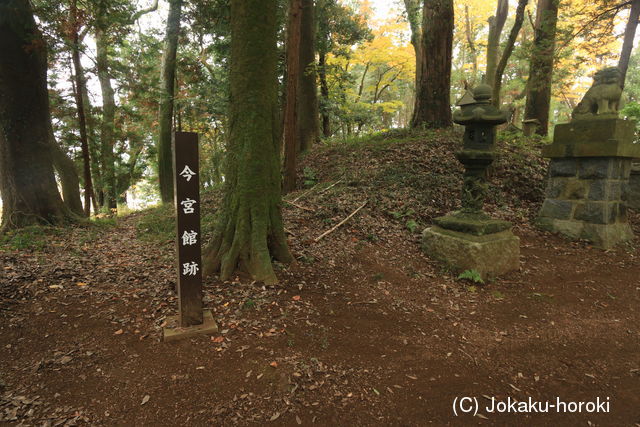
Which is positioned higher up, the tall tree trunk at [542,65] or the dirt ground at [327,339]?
the tall tree trunk at [542,65]

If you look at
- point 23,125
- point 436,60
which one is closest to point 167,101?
point 23,125

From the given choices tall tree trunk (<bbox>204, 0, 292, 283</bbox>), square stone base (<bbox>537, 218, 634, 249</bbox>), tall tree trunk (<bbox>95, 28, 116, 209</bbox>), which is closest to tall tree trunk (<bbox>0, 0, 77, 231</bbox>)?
tall tree trunk (<bbox>204, 0, 292, 283</bbox>)

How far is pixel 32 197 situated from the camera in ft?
22.1

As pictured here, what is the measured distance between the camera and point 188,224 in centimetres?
319

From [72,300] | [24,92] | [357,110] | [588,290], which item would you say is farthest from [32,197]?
[357,110]

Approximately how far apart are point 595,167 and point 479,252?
9.96ft

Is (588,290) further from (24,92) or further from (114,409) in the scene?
(24,92)

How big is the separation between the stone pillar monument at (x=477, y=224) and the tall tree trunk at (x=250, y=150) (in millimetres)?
2723

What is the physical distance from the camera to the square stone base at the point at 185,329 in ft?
10.4

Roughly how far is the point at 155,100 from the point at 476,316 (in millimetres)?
12163

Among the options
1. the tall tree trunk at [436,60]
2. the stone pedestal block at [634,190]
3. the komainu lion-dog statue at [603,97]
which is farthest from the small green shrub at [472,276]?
the tall tree trunk at [436,60]

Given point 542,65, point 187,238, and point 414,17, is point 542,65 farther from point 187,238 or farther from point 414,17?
point 187,238

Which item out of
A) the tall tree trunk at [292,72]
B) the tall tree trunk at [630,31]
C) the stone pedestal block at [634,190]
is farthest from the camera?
the tall tree trunk at [630,31]

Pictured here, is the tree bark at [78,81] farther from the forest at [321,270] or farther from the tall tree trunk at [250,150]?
the tall tree trunk at [250,150]
